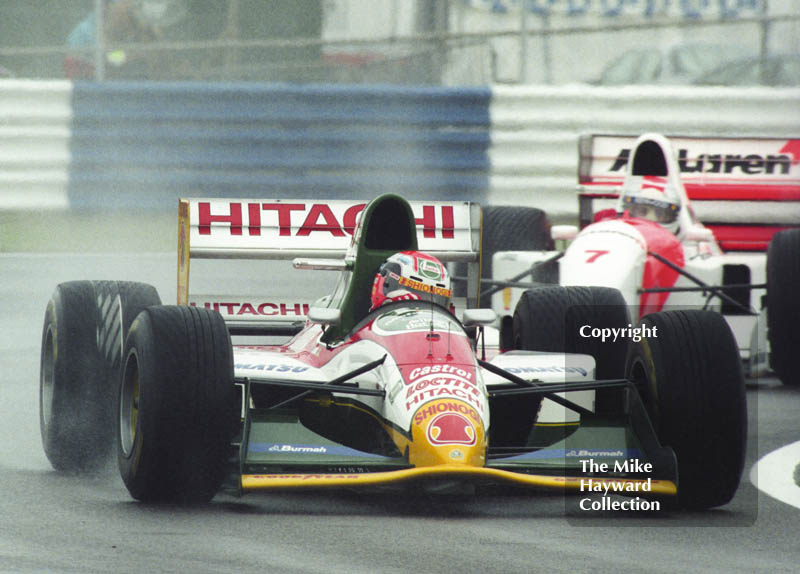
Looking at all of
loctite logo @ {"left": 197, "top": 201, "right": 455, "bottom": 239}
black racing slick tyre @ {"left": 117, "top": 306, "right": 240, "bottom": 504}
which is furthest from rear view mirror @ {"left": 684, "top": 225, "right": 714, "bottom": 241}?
black racing slick tyre @ {"left": 117, "top": 306, "right": 240, "bottom": 504}

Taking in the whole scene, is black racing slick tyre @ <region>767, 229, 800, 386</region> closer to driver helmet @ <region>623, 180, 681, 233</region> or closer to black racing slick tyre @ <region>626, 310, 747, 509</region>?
driver helmet @ <region>623, 180, 681, 233</region>

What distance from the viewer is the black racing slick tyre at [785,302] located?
980 centimetres

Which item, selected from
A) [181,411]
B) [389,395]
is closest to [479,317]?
[389,395]

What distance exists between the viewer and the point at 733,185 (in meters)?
12.4

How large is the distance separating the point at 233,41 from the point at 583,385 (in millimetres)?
9835

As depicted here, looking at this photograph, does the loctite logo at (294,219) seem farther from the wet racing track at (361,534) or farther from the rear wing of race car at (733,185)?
the rear wing of race car at (733,185)

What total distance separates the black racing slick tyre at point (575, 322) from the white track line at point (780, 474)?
0.79 meters

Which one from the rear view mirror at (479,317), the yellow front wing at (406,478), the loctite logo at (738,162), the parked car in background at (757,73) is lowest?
the yellow front wing at (406,478)

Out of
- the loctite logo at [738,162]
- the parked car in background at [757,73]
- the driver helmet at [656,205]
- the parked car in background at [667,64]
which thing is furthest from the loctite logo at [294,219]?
the parked car in background at [667,64]

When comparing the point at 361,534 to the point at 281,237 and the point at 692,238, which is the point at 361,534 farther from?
the point at 692,238

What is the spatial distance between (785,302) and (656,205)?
153 cm

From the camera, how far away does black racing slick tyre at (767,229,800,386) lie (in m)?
9.80

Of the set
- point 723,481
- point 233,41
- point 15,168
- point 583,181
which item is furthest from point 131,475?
point 233,41

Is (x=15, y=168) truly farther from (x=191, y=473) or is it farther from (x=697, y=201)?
(x=191, y=473)
